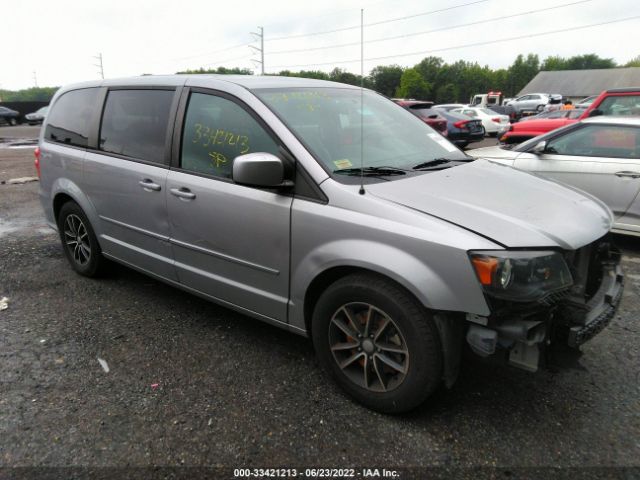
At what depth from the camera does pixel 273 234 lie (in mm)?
2691

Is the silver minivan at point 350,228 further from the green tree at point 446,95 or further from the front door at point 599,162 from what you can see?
the green tree at point 446,95

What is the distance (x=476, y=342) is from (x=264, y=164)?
4.46 ft

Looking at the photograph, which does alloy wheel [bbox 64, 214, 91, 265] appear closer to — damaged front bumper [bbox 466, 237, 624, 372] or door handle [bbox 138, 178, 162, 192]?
door handle [bbox 138, 178, 162, 192]

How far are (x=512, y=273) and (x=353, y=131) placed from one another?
4.61 feet

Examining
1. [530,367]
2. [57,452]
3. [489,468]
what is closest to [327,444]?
[489,468]

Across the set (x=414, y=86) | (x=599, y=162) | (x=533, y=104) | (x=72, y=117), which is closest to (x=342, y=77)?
(x=72, y=117)

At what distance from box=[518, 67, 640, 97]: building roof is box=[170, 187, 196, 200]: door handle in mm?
96938

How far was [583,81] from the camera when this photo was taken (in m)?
89.0

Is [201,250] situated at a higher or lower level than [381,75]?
lower

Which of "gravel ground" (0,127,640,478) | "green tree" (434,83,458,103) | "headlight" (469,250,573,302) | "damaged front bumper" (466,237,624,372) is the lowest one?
"gravel ground" (0,127,640,478)

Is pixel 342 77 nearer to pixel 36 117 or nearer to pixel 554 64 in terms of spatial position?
pixel 36 117

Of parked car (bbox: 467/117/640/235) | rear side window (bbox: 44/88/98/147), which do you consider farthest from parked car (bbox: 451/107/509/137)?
rear side window (bbox: 44/88/98/147)

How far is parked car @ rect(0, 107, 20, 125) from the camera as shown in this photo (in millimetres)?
33938

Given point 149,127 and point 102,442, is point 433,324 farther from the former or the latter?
point 149,127
